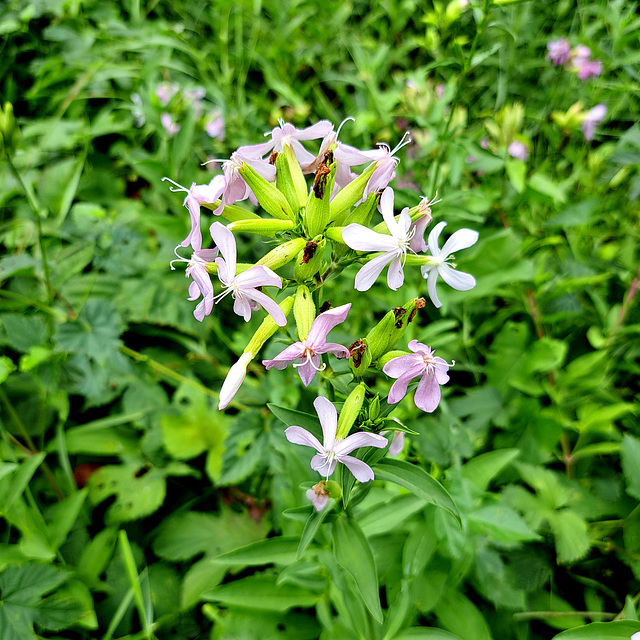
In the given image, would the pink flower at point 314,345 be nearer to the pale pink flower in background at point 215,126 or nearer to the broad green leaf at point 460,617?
the broad green leaf at point 460,617

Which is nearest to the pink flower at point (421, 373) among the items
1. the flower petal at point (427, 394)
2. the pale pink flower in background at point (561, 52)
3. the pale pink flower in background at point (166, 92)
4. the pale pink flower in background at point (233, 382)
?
the flower petal at point (427, 394)

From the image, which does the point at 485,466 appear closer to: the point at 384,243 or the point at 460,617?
the point at 460,617

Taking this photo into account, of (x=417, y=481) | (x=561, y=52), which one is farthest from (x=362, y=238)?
(x=561, y=52)

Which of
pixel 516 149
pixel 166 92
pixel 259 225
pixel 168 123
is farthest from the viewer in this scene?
pixel 166 92

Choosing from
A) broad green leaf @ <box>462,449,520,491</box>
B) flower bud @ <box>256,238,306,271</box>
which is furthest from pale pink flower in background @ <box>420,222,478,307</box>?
broad green leaf @ <box>462,449,520,491</box>

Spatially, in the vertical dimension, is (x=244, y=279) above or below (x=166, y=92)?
above

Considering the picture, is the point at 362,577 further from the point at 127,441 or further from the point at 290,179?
the point at 127,441
